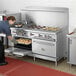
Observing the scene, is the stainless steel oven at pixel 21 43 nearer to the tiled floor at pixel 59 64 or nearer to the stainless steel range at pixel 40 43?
the stainless steel range at pixel 40 43

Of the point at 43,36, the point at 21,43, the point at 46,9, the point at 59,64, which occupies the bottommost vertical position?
the point at 59,64

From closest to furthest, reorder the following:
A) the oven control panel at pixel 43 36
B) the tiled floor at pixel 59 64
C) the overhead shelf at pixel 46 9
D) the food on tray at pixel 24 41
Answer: the tiled floor at pixel 59 64 → the oven control panel at pixel 43 36 → the overhead shelf at pixel 46 9 → the food on tray at pixel 24 41

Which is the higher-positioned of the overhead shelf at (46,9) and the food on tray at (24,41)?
the overhead shelf at (46,9)

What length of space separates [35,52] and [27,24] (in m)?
0.87

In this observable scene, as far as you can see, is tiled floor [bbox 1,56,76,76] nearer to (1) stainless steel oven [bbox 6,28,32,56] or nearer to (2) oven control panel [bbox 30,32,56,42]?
(1) stainless steel oven [bbox 6,28,32,56]

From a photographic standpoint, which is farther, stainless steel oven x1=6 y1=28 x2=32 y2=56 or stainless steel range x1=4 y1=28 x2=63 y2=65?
stainless steel oven x1=6 y1=28 x2=32 y2=56

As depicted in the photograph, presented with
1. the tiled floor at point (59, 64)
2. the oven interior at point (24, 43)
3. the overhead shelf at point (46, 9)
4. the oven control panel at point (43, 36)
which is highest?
the overhead shelf at point (46, 9)

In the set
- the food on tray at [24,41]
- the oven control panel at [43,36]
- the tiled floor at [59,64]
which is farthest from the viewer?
the food on tray at [24,41]

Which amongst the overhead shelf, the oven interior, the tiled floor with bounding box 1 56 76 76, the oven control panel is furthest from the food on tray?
the overhead shelf

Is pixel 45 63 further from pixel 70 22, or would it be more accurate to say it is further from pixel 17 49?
pixel 70 22

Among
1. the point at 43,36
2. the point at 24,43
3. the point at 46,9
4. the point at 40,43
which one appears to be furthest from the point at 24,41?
the point at 46,9

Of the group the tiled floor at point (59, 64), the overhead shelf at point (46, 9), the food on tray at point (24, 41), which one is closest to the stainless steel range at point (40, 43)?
the food on tray at point (24, 41)

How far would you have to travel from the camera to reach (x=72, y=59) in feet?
13.8

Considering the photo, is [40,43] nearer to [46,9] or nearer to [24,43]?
[24,43]
